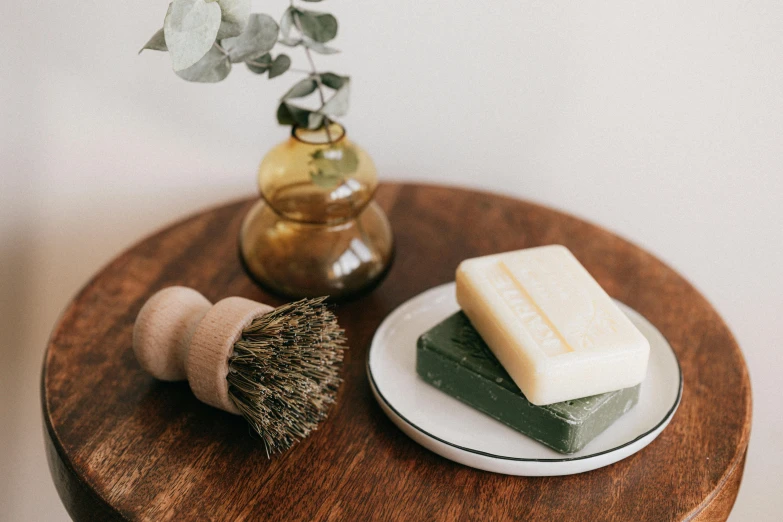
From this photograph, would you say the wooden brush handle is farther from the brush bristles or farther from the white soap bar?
the white soap bar

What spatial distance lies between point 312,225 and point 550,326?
0.87 feet

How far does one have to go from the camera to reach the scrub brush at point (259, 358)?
56 centimetres

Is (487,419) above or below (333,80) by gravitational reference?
below

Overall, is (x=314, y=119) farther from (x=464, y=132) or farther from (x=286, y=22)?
(x=464, y=132)

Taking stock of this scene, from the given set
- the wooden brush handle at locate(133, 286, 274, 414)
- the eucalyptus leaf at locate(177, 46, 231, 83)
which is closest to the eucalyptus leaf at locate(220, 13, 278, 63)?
the eucalyptus leaf at locate(177, 46, 231, 83)

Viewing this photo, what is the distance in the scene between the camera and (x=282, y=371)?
56 centimetres

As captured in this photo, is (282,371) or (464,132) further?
(464,132)

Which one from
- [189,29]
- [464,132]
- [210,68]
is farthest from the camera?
[464,132]

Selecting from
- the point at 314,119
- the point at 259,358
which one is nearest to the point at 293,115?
the point at 314,119

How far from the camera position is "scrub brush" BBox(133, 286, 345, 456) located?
56 centimetres

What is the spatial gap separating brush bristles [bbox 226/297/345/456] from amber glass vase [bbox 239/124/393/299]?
0.13 m

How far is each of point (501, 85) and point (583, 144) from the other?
0.44ft

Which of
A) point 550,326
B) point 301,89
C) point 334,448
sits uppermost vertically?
point 301,89

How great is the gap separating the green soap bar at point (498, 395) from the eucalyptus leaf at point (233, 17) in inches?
11.5
